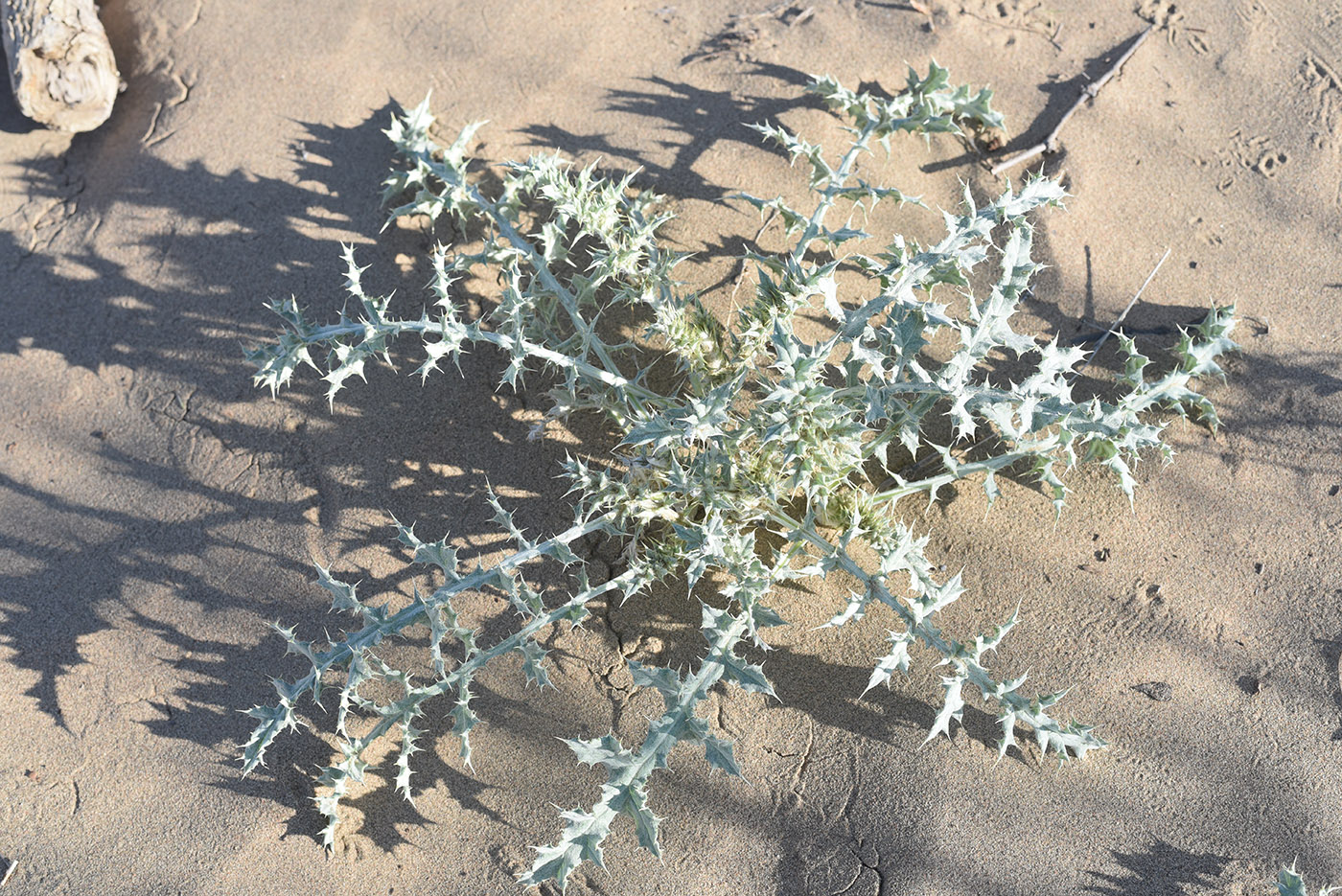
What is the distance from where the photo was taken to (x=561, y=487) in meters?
2.71

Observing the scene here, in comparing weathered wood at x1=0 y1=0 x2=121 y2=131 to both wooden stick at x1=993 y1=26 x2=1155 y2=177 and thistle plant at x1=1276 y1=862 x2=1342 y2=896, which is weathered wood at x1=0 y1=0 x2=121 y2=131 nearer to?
wooden stick at x1=993 y1=26 x2=1155 y2=177

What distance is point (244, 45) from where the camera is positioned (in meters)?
3.41

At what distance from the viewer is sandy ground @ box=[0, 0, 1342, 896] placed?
237cm

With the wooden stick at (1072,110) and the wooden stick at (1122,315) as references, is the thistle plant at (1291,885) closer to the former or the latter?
the wooden stick at (1122,315)

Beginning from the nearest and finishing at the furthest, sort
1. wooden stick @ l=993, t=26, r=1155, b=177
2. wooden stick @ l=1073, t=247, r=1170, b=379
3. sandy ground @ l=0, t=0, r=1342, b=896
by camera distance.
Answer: sandy ground @ l=0, t=0, r=1342, b=896 → wooden stick @ l=1073, t=247, r=1170, b=379 → wooden stick @ l=993, t=26, r=1155, b=177

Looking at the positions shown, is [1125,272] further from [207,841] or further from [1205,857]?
[207,841]

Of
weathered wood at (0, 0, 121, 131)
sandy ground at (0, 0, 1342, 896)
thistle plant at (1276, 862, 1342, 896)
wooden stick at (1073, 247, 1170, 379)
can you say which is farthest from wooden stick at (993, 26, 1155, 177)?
weathered wood at (0, 0, 121, 131)

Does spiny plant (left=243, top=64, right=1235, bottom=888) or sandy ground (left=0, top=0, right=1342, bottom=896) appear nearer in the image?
spiny plant (left=243, top=64, right=1235, bottom=888)

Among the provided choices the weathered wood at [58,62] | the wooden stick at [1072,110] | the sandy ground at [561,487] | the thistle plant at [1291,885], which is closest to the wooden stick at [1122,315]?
the sandy ground at [561,487]

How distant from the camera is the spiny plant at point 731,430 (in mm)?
2090

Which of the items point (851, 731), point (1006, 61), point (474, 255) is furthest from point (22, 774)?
point (1006, 61)

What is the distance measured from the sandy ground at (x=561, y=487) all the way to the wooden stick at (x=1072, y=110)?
5cm

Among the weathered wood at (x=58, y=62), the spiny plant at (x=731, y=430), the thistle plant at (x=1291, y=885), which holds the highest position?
the weathered wood at (x=58, y=62)

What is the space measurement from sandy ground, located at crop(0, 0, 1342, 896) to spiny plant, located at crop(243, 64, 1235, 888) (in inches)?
5.2
